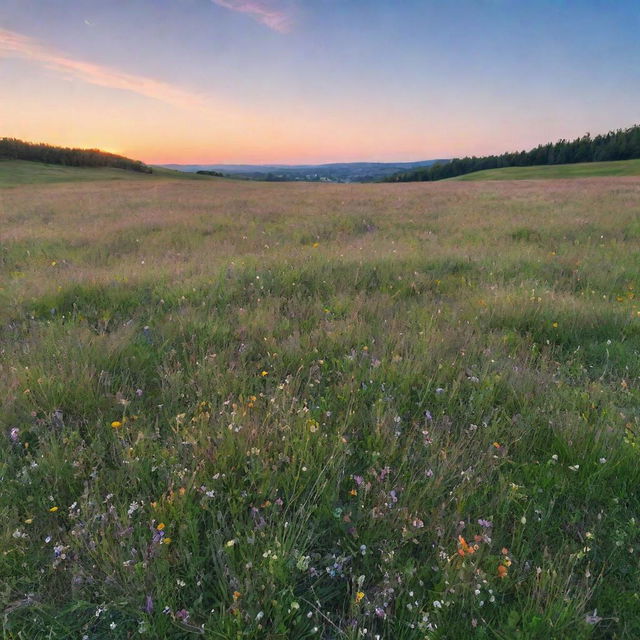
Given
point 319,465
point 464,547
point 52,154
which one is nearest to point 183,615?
point 319,465

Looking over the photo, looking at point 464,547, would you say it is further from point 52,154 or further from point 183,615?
point 52,154

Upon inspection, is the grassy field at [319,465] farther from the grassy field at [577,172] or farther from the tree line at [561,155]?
the tree line at [561,155]

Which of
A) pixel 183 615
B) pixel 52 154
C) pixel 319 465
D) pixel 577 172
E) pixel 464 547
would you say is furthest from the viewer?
pixel 52 154

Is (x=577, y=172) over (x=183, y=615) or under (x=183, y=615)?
over

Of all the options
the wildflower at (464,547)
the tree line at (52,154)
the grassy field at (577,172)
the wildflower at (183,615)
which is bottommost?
the wildflower at (183,615)

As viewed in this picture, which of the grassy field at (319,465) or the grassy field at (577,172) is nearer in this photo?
the grassy field at (319,465)

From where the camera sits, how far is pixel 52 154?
3130 inches

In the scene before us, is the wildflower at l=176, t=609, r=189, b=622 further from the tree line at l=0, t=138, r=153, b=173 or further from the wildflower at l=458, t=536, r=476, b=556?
the tree line at l=0, t=138, r=153, b=173

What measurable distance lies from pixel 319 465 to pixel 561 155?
3980 inches

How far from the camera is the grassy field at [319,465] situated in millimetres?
1717

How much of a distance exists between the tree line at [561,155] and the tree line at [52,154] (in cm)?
6876

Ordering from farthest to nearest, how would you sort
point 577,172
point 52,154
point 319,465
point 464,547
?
1. point 52,154
2. point 577,172
3. point 319,465
4. point 464,547

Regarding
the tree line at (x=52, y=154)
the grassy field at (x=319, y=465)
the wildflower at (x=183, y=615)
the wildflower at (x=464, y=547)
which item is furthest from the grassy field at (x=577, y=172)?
the tree line at (x=52, y=154)

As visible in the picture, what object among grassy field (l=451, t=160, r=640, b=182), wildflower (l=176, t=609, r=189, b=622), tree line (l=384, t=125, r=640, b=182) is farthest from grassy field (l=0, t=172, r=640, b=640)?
tree line (l=384, t=125, r=640, b=182)
